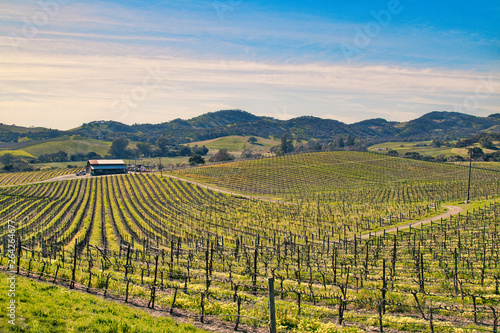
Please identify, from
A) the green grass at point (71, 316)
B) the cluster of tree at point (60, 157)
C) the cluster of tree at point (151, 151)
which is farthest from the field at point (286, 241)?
the cluster of tree at point (60, 157)

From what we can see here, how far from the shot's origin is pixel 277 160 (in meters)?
121

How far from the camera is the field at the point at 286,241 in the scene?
13562 millimetres

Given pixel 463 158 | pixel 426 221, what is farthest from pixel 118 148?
pixel 426 221

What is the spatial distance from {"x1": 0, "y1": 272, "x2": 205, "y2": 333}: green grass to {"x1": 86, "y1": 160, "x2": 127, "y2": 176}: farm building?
4146 inches

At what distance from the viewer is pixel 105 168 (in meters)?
113

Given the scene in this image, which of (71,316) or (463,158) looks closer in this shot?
(71,316)

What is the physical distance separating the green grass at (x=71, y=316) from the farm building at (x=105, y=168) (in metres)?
105

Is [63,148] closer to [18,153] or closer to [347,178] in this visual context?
[18,153]

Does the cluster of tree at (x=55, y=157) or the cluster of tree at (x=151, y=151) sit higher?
the cluster of tree at (x=151, y=151)

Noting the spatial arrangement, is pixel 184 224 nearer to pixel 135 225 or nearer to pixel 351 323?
pixel 135 225

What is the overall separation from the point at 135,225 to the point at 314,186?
50380 millimetres

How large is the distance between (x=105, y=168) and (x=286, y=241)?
330ft

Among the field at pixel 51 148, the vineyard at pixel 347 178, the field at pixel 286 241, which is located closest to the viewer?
the field at pixel 286 241

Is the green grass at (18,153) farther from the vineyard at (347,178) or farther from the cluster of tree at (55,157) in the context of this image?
the vineyard at (347,178)
